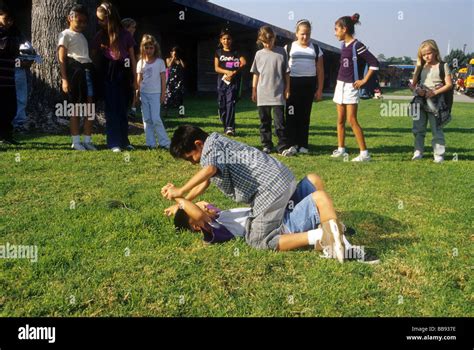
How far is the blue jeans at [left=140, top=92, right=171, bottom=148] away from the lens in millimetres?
7223

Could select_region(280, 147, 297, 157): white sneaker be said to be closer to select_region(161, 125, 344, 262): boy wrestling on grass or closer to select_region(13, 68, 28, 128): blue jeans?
select_region(161, 125, 344, 262): boy wrestling on grass

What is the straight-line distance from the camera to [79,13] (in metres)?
6.51

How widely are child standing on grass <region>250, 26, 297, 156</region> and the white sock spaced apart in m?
3.66

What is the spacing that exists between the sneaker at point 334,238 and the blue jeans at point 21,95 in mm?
6590

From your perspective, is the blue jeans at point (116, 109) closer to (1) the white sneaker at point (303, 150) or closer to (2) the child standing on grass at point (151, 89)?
(2) the child standing on grass at point (151, 89)

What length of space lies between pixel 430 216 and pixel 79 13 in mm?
5122

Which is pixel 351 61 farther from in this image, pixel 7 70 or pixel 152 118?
pixel 7 70

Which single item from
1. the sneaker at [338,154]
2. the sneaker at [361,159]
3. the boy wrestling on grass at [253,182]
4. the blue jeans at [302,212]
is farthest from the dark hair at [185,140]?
the sneaker at [338,154]

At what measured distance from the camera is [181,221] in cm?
383

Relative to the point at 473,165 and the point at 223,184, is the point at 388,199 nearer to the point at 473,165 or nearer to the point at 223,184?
the point at 223,184

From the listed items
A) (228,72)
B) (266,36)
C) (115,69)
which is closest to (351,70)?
(266,36)

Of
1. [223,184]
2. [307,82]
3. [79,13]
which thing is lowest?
[223,184]

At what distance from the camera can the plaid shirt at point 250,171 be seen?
3.47 meters

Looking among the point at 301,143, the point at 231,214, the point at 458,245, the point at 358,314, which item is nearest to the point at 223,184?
the point at 231,214
